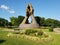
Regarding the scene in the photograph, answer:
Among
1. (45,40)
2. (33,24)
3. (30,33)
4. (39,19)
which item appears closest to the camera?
(45,40)

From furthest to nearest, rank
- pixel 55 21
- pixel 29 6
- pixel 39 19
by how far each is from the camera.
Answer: pixel 55 21 < pixel 39 19 < pixel 29 6

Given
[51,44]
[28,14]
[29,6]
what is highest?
[29,6]

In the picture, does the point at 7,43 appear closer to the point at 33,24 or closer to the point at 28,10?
the point at 33,24

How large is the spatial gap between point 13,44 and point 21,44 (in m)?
0.92

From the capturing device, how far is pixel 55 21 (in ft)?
321

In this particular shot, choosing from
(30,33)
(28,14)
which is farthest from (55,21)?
(30,33)

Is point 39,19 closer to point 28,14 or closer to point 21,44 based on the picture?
point 28,14

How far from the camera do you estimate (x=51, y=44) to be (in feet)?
50.0

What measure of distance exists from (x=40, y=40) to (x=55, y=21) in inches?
3249

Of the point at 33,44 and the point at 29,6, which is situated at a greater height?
the point at 29,6

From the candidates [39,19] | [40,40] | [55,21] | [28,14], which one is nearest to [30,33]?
[40,40]

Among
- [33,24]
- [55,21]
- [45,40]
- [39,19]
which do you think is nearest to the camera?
[45,40]

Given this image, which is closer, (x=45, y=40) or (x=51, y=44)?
(x=51, y=44)

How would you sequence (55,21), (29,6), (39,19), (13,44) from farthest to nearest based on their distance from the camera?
(55,21) → (39,19) → (29,6) → (13,44)
